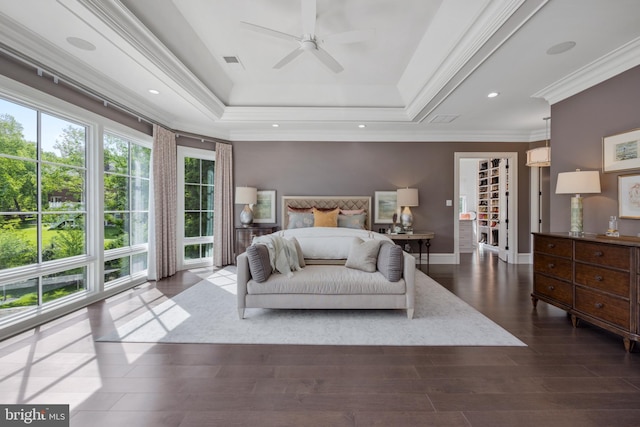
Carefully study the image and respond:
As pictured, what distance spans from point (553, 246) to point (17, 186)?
563cm

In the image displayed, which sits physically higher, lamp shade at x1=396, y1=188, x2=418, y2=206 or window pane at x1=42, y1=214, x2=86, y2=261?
lamp shade at x1=396, y1=188, x2=418, y2=206

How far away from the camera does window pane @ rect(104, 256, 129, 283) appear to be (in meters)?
4.11

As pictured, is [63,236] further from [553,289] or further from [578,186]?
[578,186]

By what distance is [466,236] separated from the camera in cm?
790

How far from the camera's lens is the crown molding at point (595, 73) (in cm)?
285

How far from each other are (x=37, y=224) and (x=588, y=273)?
220 inches

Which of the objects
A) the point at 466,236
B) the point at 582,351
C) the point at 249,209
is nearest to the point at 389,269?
the point at 582,351

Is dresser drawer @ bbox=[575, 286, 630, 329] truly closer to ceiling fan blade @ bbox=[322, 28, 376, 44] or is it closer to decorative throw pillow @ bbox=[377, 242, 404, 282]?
decorative throw pillow @ bbox=[377, 242, 404, 282]

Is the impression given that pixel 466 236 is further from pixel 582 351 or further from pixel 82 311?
pixel 82 311

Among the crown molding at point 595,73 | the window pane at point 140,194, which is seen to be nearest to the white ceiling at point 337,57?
the crown molding at point 595,73

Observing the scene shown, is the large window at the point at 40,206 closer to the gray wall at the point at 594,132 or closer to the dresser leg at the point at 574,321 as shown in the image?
the dresser leg at the point at 574,321

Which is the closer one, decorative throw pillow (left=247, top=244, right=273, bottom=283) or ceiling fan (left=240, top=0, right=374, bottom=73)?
ceiling fan (left=240, top=0, right=374, bottom=73)

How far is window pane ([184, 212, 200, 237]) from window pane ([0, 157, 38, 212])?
101 inches

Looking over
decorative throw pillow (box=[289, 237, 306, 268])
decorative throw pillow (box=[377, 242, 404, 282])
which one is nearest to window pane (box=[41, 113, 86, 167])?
decorative throw pillow (box=[289, 237, 306, 268])
